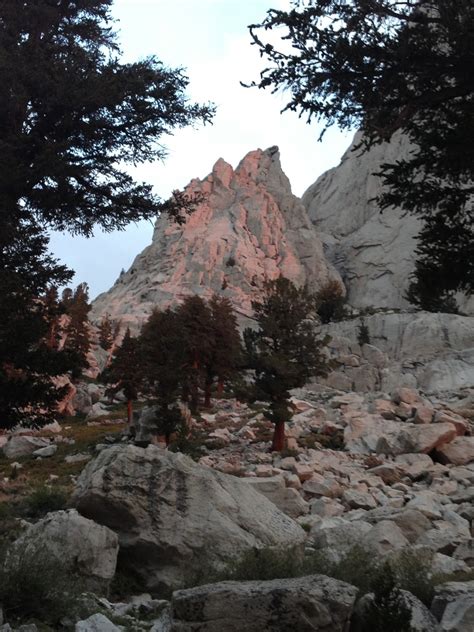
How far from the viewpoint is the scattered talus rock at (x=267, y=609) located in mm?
5535

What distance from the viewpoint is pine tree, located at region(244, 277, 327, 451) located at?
27.0 m

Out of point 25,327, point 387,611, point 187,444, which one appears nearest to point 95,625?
point 387,611

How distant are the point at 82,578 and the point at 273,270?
105 meters

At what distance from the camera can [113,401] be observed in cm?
5516

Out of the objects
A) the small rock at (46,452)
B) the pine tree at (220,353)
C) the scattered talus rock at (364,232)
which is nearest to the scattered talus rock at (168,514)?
the small rock at (46,452)

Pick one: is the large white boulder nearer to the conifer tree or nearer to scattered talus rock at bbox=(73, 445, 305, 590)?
scattered talus rock at bbox=(73, 445, 305, 590)

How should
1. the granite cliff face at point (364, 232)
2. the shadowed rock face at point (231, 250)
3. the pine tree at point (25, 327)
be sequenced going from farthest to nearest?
1. the granite cliff face at point (364, 232)
2. the shadowed rock face at point (231, 250)
3. the pine tree at point (25, 327)

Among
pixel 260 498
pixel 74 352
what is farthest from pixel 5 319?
pixel 260 498

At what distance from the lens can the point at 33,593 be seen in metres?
6.39

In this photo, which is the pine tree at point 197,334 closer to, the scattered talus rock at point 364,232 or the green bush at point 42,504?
the green bush at point 42,504

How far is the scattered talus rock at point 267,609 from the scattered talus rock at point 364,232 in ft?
300

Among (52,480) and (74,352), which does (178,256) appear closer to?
(52,480)

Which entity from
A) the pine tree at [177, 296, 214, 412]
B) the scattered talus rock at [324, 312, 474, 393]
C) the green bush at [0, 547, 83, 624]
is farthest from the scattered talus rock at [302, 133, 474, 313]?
the green bush at [0, 547, 83, 624]

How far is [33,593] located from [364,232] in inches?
4774
